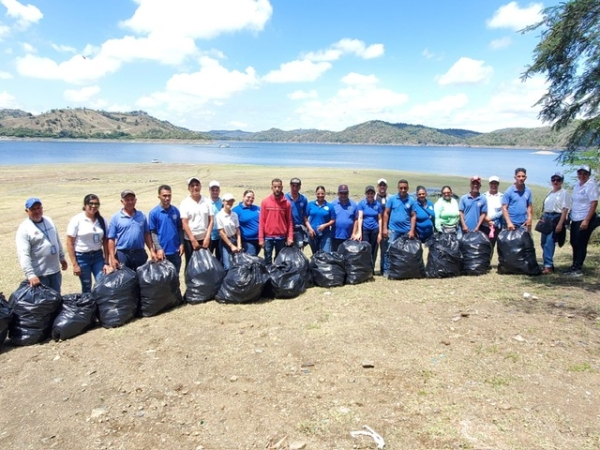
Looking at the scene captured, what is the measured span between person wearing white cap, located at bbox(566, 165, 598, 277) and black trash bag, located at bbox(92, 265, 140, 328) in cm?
588

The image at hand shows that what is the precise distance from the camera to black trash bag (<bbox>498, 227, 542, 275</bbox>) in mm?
5930

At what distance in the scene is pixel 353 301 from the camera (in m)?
5.12

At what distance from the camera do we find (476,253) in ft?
20.0

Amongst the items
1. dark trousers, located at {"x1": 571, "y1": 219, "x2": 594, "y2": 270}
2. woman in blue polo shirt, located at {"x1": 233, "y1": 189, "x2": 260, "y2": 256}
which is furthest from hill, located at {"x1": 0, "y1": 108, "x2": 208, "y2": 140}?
dark trousers, located at {"x1": 571, "y1": 219, "x2": 594, "y2": 270}

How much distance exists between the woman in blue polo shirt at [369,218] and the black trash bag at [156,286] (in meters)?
2.75

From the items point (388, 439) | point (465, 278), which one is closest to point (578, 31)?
point (465, 278)

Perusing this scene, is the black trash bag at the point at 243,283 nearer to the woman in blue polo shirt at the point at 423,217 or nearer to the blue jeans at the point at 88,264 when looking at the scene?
the blue jeans at the point at 88,264

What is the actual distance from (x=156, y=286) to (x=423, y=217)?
3970mm

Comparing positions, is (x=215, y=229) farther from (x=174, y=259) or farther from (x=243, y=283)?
(x=243, y=283)

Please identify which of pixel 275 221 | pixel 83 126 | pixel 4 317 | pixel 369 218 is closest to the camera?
pixel 4 317

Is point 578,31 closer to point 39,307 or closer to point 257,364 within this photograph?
point 257,364

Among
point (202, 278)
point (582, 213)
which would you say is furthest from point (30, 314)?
point (582, 213)

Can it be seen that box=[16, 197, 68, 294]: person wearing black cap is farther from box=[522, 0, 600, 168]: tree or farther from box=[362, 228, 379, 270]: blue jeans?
box=[522, 0, 600, 168]: tree

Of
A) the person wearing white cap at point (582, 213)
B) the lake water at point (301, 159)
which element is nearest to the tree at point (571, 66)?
the person wearing white cap at point (582, 213)
